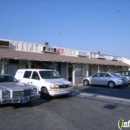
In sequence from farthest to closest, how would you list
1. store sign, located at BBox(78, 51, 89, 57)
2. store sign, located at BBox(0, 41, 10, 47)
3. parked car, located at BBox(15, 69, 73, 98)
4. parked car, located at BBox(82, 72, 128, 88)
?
store sign, located at BBox(78, 51, 89, 57)
parked car, located at BBox(82, 72, 128, 88)
store sign, located at BBox(0, 41, 10, 47)
parked car, located at BBox(15, 69, 73, 98)

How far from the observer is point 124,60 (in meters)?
33.2

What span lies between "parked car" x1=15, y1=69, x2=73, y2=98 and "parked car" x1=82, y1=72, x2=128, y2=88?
7065mm

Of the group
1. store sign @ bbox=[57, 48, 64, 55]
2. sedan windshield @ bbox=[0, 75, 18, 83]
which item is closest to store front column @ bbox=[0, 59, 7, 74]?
sedan windshield @ bbox=[0, 75, 18, 83]

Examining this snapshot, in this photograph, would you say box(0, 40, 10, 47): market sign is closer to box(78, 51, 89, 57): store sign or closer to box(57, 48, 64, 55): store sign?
box(57, 48, 64, 55): store sign

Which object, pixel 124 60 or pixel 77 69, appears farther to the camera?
pixel 124 60

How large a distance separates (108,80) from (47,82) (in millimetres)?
8491

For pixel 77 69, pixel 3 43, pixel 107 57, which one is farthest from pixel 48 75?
pixel 107 57

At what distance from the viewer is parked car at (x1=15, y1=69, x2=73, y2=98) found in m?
9.22

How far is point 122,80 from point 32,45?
31.8 ft

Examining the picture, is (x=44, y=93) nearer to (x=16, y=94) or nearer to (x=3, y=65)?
(x=16, y=94)

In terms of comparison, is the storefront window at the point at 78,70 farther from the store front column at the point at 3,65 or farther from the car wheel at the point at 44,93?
the car wheel at the point at 44,93

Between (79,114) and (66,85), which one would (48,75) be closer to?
(66,85)

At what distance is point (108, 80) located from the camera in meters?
16.0

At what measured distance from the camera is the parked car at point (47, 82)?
922 centimetres
